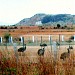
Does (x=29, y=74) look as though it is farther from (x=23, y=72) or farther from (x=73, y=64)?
(x=73, y=64)

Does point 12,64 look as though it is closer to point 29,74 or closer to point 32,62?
point 32,62

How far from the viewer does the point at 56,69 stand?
41.0ft

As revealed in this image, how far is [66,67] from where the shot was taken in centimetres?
1246

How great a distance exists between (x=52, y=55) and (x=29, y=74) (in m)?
1.84

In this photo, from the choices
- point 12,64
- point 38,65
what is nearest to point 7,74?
point 12,64

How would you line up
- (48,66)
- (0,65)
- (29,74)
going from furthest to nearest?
(0,65)
(48,66)
(29,74)

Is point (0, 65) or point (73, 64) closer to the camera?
point (73, 64)

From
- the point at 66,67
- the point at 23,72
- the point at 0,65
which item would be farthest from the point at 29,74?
the point at 0,65

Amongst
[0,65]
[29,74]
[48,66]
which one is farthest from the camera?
[0,65]

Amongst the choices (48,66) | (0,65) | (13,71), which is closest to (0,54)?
(0,65)

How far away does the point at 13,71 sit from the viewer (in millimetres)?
13297

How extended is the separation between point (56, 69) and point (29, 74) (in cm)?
97

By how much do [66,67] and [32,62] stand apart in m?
1.73

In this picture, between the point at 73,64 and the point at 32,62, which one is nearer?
the point at 73,64
